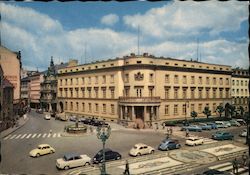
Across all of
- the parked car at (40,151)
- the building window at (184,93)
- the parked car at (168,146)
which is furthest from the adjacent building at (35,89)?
the parked car at (168,146)

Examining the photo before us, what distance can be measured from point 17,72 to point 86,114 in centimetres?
1979

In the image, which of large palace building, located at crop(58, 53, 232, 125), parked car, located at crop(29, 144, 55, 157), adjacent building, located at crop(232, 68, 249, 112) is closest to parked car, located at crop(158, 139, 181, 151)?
parked car, located at crop(29, 144, 55, 157)

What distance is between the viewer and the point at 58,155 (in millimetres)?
30375

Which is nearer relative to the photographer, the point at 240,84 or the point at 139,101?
the point at 139,101

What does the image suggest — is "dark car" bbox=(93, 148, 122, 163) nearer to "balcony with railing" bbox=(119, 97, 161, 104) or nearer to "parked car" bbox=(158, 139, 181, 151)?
"parked car" bbox=(158, 139, 181, 151)

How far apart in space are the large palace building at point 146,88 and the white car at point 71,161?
27.2 meters

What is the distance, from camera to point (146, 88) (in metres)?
54.6

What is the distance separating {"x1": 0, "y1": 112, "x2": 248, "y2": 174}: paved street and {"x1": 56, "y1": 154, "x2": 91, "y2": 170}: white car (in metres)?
0.55

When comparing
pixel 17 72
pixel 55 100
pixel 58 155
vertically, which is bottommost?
pixel 58 155

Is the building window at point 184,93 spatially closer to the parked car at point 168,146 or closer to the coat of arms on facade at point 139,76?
the coat of arms on facade at point 139,76

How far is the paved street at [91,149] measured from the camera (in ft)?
83.2

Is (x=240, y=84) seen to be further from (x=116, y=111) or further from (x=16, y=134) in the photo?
(x=16, y=134)

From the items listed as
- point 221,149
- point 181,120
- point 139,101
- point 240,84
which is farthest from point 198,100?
point 221,149

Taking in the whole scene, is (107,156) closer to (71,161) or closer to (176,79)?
(71,161)
